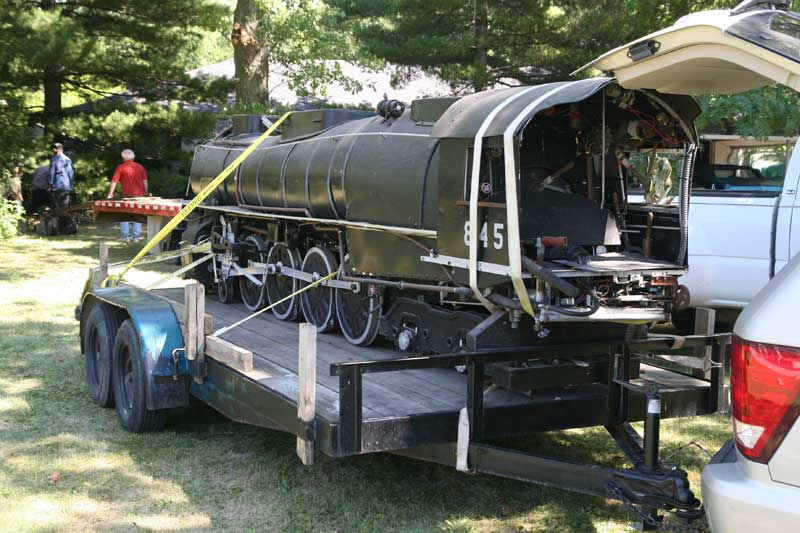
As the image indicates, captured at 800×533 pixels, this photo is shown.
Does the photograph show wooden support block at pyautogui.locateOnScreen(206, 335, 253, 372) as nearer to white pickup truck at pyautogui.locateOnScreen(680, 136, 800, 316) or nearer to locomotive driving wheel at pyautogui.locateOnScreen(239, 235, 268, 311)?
locomotive driving wheel at pyautogui.locateOnScreen(239, 235, 268, 311)

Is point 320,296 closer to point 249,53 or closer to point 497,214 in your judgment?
point 497,214

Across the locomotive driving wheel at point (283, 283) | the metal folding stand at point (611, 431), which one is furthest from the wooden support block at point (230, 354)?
the locomotive driving wheel at point (283, 283)

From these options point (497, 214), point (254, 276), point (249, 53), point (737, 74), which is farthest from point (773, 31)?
point (249, 53)

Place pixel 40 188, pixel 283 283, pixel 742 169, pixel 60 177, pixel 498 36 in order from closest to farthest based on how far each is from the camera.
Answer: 1. pixel 283 283
2. pixel 742 169
3. pixel 498 36
4. pixel 60 177
5. pixel 40 188

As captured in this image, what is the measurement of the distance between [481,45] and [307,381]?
15565mm

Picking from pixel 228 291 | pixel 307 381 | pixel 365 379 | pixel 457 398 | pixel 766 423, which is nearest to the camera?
pixel 766 423

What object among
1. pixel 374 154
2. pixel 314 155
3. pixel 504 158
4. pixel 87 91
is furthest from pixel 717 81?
pixel 87 91

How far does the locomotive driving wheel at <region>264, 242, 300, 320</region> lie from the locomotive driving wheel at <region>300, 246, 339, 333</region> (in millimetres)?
239

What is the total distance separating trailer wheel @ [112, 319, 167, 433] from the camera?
22.5 ft

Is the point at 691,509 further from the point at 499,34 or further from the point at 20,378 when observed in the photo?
the point at 499,34

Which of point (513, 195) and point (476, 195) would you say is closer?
point (513, 195)

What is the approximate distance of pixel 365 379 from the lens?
19.6ft

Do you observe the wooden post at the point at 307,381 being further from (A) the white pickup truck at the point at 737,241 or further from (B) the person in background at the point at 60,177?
(B) the person in background at the point at 60,177

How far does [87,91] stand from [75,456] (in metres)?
20.6
